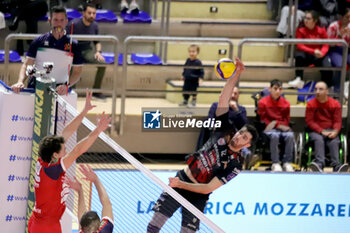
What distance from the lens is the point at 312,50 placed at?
12281 millimetres

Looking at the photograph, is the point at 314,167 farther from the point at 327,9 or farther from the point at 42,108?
the point at 42,108

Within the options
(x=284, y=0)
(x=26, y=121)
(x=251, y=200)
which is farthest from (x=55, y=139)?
(x=284, y=0)

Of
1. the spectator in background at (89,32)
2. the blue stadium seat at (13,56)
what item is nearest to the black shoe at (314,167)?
the spectator in background at (89,32)

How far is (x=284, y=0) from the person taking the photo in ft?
43.1

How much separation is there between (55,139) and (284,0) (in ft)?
25.8

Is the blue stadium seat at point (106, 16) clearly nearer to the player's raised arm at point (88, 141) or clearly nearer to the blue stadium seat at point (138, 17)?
the blue stadium seat at point (138, 17)

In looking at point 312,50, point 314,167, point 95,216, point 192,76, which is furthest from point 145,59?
point 95,216

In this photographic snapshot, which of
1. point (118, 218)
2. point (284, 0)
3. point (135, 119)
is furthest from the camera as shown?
point (284, 0)

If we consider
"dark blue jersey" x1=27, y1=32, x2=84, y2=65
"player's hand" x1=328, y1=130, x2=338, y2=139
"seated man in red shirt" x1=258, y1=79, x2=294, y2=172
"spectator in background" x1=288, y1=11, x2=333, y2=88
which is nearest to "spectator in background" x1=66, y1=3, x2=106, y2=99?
"seated man in red shirt" x1=258, y1=79, x2=294, y2=172

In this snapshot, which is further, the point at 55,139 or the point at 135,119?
the point at 135,119

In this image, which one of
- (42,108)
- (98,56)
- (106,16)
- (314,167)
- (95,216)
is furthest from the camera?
(106,16)

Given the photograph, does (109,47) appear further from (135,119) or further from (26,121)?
(26,121)

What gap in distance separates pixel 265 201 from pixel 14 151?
3.06 meters

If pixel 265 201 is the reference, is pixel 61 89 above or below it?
above
